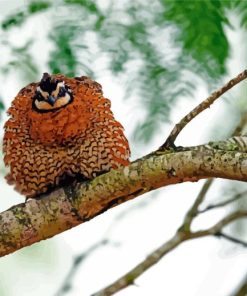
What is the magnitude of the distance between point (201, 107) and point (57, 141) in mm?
1170

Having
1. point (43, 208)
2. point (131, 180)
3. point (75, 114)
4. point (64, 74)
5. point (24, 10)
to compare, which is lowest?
point (131, 180)

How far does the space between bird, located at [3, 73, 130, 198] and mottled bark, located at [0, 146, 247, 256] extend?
0.29 metres

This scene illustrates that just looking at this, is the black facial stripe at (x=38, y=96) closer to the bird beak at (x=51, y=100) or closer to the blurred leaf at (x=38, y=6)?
the bird beak at (x=51, y=100)

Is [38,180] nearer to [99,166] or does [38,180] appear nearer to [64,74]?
[99,166]

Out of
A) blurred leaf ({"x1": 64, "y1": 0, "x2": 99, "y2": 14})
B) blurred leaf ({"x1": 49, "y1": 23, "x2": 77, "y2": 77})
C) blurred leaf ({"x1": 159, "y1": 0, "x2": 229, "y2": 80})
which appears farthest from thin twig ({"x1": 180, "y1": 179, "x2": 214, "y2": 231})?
blurred leaf ({"x1": 64, "y1": 0, "x2": 99, "y2": 14})

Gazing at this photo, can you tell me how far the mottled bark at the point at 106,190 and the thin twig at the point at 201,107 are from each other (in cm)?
13

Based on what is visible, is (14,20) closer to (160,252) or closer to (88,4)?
(88,4)

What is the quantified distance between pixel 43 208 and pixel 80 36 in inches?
51.9

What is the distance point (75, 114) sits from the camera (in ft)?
15.3

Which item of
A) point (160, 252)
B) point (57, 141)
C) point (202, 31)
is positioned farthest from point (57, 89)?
point (160, 252)

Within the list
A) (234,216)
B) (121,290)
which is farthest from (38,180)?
(234,216)

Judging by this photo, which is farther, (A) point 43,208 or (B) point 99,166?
(B) point 99,166

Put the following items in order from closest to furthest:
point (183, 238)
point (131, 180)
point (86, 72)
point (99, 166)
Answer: point (131, 180)
point (99, 166)
point (86, 72)
point (183, 238)

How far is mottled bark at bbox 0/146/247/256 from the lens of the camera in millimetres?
3508
